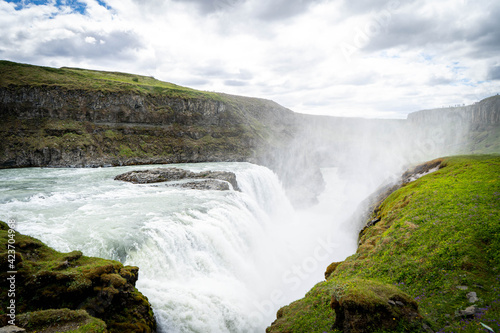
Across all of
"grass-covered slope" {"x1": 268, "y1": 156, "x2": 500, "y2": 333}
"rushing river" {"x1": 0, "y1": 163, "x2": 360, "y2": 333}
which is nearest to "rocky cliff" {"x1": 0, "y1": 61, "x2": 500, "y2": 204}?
"rushing river" {"x1": 0, "y1": 163, "x2": 360, "y2": 333}

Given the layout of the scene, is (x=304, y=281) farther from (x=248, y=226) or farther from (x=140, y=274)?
(x=140, y=274)

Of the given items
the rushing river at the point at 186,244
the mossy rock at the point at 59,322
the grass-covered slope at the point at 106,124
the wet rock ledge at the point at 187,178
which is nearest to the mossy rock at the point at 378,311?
the rushing river at the point at 186,244

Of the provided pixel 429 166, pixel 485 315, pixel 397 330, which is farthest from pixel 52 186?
pixel 429 166

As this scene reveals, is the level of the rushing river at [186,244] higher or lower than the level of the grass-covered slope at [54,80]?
lower

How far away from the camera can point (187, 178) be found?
3653 cm

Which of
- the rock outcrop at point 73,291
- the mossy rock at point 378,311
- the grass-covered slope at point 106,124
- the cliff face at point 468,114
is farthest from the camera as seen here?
the cliff face at point 468,114

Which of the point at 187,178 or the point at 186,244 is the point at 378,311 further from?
the point at 187,178

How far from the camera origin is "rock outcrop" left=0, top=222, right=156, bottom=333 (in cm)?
783

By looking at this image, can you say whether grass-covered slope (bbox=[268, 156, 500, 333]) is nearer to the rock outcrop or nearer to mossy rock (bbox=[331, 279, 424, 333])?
mossy rock (bbox=[331, 279, 424, 333])

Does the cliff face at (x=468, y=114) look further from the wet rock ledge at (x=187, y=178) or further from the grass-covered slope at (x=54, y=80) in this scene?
the wet rock ledge at (x=187, y=178)

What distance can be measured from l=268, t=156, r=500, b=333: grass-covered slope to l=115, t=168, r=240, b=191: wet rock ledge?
62.1 ft

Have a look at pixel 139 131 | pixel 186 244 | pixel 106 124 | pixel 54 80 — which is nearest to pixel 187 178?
pixel 186 244

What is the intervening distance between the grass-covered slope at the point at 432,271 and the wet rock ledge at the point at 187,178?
18.9 meters

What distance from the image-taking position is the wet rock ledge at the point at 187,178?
30891mm
